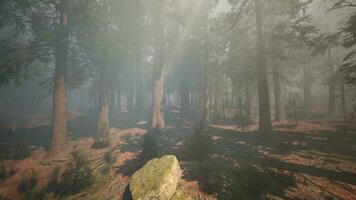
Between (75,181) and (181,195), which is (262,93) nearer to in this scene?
(181,195)

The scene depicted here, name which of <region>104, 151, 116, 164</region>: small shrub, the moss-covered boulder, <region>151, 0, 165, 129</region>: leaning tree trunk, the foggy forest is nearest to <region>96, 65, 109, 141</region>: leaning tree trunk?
the foggy forest

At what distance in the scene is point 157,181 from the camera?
23.5ft

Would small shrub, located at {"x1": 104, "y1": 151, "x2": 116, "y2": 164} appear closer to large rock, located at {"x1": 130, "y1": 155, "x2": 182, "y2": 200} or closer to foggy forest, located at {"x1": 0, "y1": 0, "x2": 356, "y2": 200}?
foggy forest, located at {"x1": 0, "y1": 0, "x2": 356, "y2": 200}

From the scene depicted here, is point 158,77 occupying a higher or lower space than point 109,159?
higher

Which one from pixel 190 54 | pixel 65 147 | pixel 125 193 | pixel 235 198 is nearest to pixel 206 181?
pixel 235 198

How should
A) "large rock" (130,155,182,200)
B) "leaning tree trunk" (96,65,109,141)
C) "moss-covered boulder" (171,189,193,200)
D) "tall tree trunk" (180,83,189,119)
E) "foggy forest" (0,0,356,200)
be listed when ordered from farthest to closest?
"tall tree trunk" (180,83,189,119) < "leaning tree trunk" (96,65,109,141) < "foggy forest" (0,0,356,200) < "moss-covered boulder" (171,189,193,200) < "large rock" (130,155,182,200)

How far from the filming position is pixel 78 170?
955 centimetres

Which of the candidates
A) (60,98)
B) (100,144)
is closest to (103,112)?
(100,144)

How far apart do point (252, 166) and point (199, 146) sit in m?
2.85

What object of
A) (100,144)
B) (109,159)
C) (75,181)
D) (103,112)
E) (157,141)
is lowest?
(75,181)

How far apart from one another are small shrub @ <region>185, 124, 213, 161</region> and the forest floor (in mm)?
357

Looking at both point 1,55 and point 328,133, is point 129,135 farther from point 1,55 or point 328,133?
point 328,133

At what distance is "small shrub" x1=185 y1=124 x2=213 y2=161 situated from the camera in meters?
10.1

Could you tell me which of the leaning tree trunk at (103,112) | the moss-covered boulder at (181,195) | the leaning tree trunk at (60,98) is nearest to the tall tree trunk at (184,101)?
the leaning tree trunk at (103,112)
